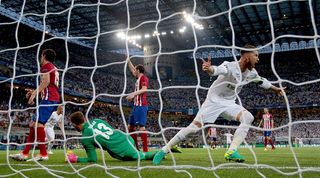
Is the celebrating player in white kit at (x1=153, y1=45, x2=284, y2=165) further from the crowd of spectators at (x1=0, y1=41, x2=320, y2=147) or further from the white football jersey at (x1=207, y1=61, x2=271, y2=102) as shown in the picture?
the crowd of spectators at (x1=0, y1=41, x2=320, y2=147)

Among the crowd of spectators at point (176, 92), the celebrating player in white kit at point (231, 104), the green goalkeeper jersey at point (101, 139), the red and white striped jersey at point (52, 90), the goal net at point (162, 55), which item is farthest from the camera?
the crowd of spectators at point (176, 92)

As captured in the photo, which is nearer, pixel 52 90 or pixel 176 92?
pixel 52 90

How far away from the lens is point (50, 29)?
31.9 metres

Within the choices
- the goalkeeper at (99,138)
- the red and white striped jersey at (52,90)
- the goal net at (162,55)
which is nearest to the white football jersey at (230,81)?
the goalkeeper at (99,138)

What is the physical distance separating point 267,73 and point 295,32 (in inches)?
290

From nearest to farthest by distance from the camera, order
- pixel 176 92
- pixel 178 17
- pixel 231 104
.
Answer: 1. pixel 231 104
2. pixel 178 17
3. pixel 176 92

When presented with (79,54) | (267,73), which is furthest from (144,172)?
(267,73)

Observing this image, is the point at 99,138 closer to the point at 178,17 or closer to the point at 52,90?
the point at 52,90

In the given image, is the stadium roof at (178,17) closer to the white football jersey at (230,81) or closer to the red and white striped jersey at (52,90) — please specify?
the red and white striped jersey at (52,90)

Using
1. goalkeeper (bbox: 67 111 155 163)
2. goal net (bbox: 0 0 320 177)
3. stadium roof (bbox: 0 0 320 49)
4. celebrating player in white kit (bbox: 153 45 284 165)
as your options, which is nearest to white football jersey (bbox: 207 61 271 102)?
celebrating player in white kit (bbox: 153 45 284 165)

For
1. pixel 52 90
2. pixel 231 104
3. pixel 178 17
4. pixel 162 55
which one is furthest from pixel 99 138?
pixel 162 55

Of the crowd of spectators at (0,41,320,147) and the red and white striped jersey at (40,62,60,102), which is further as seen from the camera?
the crowd of spectators at (0,41,320,147)

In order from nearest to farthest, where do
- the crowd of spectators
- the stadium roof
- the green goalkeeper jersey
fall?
the green goalkeeper jersey
the stadium roof
the crowd of spectators

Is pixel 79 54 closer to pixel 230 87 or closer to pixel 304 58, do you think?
pixel 304 58
